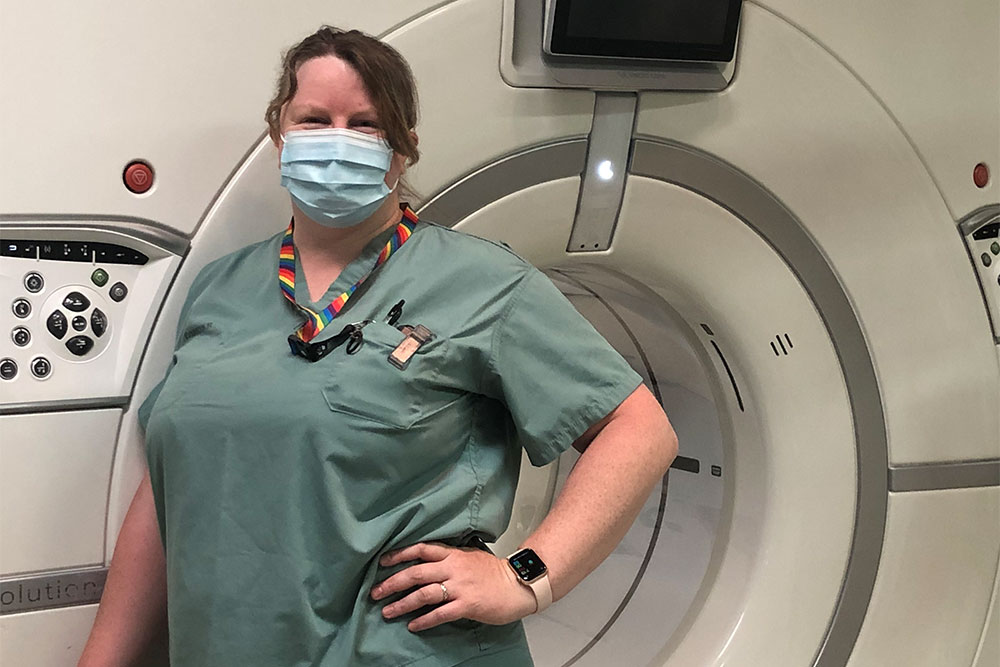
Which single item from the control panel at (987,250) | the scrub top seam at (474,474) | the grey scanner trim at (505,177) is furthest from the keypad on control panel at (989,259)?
the scrub top seam at (474,474)

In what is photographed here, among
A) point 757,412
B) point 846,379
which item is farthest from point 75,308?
point 846,379

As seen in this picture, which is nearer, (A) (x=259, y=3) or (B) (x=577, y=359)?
(B) (x=577, y=359)

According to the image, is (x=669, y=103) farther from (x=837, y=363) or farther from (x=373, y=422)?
(x=373, y=422)

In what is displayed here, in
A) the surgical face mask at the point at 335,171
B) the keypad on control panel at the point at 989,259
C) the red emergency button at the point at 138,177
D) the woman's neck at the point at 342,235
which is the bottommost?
the red emergency button at the point at 138,177

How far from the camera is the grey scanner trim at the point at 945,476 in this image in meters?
1.70

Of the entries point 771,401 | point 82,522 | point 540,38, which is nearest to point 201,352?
point 82,522

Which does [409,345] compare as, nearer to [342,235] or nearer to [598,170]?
[342,235]

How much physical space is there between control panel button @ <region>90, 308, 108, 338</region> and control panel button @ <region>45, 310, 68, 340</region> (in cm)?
3

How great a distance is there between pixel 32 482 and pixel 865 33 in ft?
4.42

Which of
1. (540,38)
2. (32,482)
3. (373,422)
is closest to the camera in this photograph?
(373,422)

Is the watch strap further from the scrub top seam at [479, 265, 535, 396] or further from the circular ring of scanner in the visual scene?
the circular ring of scanner

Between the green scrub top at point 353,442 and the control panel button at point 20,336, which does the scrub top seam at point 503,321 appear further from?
the control panel button at point 20,336

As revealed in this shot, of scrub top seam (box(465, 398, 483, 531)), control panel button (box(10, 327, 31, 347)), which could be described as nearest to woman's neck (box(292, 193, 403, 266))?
scrub top seam (box(465, 398, 483, 531))

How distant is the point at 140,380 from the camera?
1.17 meters
